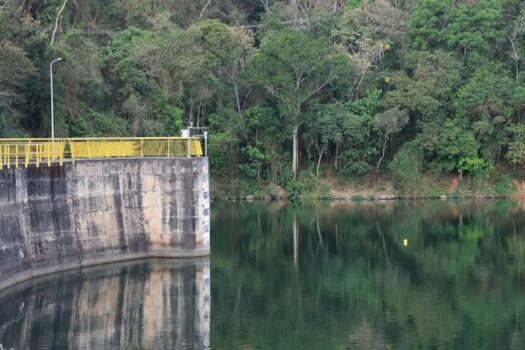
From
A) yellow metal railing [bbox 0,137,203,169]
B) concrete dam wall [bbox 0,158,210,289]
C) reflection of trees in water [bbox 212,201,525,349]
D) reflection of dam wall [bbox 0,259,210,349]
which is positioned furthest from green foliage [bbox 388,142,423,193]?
reflection of dam wall [bbox 0,259,210,349]

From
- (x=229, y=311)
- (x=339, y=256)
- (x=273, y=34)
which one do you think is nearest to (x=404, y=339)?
(x=229, y=311)

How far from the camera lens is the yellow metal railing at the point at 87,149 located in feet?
146

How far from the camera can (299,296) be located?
42.8 m

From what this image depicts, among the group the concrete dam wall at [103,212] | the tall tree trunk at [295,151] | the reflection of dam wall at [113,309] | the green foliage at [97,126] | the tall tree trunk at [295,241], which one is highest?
the green foliage at [97,126]

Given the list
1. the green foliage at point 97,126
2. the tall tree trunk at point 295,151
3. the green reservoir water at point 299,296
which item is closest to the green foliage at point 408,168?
the tall tree trunk at point 295,151

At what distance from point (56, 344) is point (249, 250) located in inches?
882

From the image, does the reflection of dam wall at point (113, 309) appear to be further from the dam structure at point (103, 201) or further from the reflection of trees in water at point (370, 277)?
the reflection of trees in water at point (370, 277)

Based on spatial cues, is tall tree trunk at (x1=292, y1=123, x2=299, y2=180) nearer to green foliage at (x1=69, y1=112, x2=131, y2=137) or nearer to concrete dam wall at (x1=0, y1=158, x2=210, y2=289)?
green foliage at (x1=69, y1=112, x2=131, y2=137)

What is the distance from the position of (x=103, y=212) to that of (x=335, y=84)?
1521 inches

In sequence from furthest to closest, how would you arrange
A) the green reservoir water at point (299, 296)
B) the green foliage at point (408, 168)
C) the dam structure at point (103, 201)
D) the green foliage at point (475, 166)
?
the green foliage at point (475, 166), the green foliage at point (408, 168), the dam structure at point (103, 201), the green reservoir water at point (299, 296)

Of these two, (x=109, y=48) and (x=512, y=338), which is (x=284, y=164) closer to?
(x=109, y=48)

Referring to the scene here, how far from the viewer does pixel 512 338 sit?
117ft

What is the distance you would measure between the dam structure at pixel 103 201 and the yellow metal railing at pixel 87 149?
→ 0.05m

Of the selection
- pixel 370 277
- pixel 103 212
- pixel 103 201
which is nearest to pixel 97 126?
pixel 103 201
